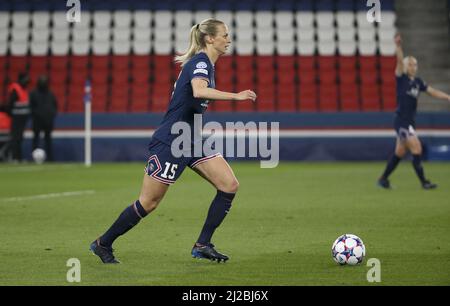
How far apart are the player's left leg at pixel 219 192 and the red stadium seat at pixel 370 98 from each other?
19.3 meters

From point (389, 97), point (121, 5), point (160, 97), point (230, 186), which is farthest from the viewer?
point (121, 5)

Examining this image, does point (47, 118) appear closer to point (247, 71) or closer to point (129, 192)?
point (247, 71)

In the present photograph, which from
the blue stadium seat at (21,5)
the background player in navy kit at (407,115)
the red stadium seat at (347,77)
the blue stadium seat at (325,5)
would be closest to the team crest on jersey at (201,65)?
the background player in navy kit at (407,115)

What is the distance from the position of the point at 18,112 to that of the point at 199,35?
17968mm

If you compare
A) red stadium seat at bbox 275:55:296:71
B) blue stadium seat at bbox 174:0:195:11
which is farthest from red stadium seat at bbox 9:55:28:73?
red stadium seat at bbox 275:55:296:71

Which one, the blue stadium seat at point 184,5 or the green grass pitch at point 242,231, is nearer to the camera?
the green grass pitch at point 242,231

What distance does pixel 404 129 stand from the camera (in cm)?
1600

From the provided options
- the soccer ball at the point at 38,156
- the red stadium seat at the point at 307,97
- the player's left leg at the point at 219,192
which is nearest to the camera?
the player's left leg at the point at 219,192

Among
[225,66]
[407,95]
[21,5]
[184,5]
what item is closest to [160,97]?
[225,66]

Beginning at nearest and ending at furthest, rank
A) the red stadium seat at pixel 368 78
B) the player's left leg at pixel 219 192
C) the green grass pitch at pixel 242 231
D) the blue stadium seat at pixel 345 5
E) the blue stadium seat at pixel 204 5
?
the green grass pitch at pixel 242 231
the player's left leg at pixel 219 192
the red stadium seat at pixel 368 78
the blue stadium seat at pixel 345 5
the blue stadium seat at pixel 204 5

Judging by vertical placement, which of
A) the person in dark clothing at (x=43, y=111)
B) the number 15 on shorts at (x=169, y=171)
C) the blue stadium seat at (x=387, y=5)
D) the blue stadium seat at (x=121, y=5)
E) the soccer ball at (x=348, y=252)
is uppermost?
the blue stadium seat at (x=121, y=5)

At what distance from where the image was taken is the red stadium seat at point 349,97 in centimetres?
2686

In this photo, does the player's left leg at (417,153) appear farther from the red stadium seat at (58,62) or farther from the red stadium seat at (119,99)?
the red stadium seat at (58,62)

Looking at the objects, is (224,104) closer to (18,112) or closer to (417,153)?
(18,112)
